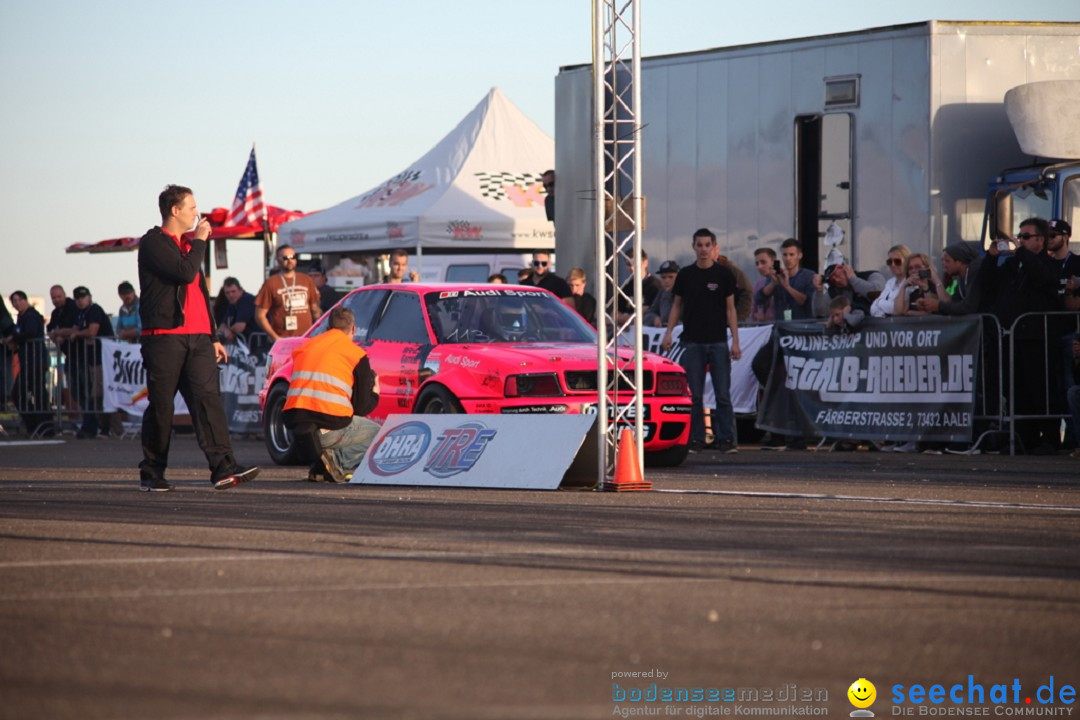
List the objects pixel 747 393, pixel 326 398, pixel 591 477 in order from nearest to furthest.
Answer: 1. pixel 591 477
2. pixel 326 398
3. pixel 747 393

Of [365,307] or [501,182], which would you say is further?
[501,182]

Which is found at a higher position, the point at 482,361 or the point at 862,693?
the point at 482,361

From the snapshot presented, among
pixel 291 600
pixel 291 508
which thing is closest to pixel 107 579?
pixel 291 600

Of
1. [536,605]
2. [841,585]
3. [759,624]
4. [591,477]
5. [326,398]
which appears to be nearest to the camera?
[759,624]

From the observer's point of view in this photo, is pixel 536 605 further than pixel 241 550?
No

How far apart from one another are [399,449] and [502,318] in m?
2.34

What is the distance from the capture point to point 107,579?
6793 mm

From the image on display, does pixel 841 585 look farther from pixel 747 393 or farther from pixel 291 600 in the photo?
pixel 747 393

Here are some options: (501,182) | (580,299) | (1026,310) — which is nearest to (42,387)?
(501,182)

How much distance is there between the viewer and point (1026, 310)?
50.5 feet

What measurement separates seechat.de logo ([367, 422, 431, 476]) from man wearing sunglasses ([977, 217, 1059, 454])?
5628mm

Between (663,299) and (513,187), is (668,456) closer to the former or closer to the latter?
(663,299)

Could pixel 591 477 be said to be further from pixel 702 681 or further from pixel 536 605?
pixel 702 681

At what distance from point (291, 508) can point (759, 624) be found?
5137 mm
